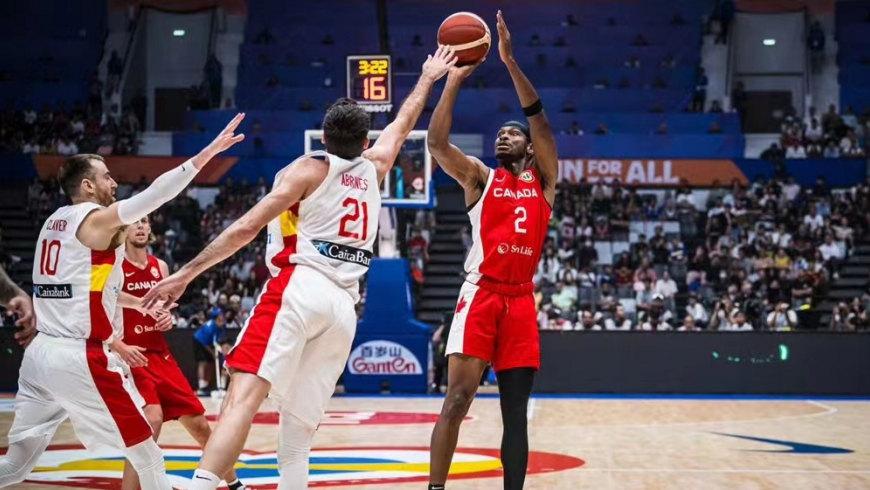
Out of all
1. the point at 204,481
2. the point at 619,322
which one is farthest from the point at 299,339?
the point at 619,322

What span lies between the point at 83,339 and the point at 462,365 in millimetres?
2014

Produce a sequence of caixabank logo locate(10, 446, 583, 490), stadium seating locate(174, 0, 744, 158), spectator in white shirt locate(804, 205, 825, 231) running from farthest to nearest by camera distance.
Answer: stadium seating locate(174, 0, 744, 158)
spectator in white shirt locate(804, 205, 825, 231)
caixabank logo locate(10, 446, 583, 490)

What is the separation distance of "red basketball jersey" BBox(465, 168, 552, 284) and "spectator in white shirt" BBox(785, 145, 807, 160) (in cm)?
2160

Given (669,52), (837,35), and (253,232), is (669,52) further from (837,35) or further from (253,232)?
(253,232)

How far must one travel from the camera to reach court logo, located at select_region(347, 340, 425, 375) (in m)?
17.2

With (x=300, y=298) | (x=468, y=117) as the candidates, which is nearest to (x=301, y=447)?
(x=300, y=298)

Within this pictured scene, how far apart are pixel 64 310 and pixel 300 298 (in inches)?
52.4

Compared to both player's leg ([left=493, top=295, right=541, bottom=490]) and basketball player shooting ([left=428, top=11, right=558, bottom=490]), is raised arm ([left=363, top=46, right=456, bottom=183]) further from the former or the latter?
player's leg ([left=493, top=295, right=541, bottom=490])

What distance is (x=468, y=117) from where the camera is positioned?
95.3 ft

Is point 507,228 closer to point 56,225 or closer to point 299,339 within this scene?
point 299,339

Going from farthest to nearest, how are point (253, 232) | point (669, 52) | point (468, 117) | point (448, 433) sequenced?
point (669, 52) < point (468, 117) < point (448, 433) < point (253, 232)

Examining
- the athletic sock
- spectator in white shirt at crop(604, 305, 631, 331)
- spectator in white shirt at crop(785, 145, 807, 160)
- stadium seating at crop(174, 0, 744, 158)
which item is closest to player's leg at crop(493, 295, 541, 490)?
the athletic sock

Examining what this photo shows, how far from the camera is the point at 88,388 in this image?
5.54 m

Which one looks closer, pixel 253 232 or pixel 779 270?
pixel 253 232
